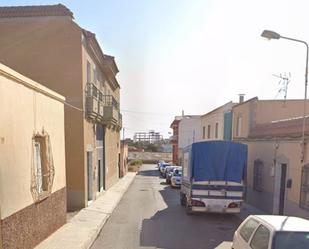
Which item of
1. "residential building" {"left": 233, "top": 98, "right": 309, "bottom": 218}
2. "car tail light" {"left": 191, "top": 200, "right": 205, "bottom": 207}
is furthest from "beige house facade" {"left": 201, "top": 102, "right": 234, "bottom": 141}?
"car tail light" {"left": 191, "top": 200, "right": 205, "bottom": 207}

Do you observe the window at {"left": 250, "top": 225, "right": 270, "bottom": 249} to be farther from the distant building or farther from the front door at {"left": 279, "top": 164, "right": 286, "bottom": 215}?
the distant building

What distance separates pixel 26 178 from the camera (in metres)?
7.27

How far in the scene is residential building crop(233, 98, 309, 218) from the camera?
10789mm

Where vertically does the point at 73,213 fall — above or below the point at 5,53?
below

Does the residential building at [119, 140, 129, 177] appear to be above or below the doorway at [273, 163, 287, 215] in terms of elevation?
below

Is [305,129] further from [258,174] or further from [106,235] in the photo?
[106,235]

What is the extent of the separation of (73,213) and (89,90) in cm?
574

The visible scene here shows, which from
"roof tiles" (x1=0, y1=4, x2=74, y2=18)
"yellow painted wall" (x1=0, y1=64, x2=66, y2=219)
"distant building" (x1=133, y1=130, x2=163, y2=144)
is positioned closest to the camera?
"yellow painted wall" (x1=0, y1=64, x2=66, y2=219)

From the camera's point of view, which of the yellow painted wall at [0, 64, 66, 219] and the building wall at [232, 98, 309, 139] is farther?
the building wall at [232, 98, 309, 139]

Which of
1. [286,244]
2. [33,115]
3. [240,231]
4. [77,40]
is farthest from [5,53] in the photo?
[286,244]

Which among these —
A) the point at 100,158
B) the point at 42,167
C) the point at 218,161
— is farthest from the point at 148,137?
the point at 42,167

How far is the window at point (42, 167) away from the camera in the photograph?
25.8ft

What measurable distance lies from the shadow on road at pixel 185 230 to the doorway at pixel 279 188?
1754mm

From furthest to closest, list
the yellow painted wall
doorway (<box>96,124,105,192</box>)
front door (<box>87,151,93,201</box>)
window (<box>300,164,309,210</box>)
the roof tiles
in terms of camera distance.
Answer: doorway (<box>96,124,105,192</box>), front door (<box>87,151,93,201</box>), the roof tiles, window (<box>300,164,309,210</box>), the yellow painted wall
